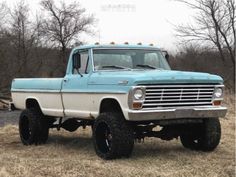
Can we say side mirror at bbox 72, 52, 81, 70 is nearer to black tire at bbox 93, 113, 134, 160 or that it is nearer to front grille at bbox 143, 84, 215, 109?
black tire at bbox 93, 113, 134, 160

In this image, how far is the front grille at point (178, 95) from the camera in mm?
7828

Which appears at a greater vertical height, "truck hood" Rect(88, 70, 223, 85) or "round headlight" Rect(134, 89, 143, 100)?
"truck hood" Rect(88, 70, 223, 85)

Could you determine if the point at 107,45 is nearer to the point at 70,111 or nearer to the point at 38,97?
the point at 70,111

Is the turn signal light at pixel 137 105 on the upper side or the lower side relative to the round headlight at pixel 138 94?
lower

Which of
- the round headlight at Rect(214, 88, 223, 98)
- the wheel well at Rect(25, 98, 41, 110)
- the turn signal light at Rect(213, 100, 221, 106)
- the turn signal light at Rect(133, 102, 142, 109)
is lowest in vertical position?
the wheel well at Rect(25, 98, 41, 110)

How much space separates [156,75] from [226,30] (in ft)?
72.2

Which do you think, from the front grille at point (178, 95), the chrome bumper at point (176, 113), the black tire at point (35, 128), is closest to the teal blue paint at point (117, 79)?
the front grille at point (178, 95)

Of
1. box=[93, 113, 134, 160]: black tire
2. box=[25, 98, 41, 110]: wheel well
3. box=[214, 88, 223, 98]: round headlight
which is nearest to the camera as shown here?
box=[93, 113, 134, 160]: black tire

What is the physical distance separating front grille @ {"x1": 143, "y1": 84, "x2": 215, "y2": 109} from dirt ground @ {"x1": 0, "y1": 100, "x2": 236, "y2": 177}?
88cm

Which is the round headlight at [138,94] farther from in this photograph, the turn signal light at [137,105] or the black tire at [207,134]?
the black tire at [207,134]

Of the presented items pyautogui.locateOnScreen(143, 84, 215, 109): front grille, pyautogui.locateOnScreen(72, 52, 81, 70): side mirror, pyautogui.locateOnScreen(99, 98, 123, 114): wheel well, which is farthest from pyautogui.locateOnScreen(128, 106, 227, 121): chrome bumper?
pyautogui.locateOnScreen(72, 52, 81, 70): side mirror

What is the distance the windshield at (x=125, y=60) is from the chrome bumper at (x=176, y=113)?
1429 millimetres

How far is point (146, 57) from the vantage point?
9453mm

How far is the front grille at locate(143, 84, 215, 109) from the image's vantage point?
783 cm
